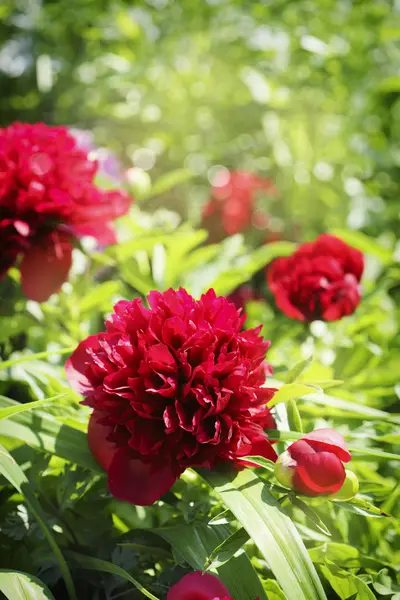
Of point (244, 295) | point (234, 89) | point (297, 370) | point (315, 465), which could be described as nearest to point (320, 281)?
point (297, 370)

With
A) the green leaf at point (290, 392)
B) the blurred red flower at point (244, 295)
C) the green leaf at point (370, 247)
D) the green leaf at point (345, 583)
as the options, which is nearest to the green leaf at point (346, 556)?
the green leaf at point (345, 583)

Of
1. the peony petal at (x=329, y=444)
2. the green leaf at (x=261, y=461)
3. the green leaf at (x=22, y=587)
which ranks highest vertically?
the peony petal at (x=329, y=444)

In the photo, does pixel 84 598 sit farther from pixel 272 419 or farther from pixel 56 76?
pixel 56 76

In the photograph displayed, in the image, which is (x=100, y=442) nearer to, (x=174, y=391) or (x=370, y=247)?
(x=174, y=391)

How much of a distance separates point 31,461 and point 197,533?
0.52 ft

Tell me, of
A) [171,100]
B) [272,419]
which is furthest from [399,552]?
[171,100]

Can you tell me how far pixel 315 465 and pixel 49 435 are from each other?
0.22 metres

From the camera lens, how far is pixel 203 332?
1.60 ft

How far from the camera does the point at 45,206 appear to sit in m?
0.69

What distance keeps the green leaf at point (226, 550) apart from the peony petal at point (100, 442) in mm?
118

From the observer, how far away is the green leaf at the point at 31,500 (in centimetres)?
49

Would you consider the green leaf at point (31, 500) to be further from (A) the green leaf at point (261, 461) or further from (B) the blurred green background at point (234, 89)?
(B) the blurred green background at point (234, 89)

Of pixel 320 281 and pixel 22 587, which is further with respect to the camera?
pixel 320 281

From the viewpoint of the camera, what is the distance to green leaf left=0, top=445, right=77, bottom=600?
492 millimetres
